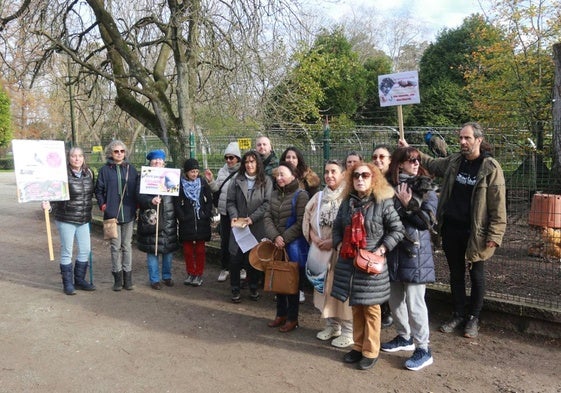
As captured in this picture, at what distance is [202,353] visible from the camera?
4.38m

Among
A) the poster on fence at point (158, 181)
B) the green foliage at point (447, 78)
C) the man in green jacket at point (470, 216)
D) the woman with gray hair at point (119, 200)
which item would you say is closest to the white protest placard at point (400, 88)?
the man in green jacket at point (470, 216)

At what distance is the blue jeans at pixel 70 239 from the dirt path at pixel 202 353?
476 millimetres

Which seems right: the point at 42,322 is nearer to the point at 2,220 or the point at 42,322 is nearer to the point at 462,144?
the point at 462,144

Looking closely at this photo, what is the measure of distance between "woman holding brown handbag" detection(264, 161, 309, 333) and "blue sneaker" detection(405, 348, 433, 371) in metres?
1.30

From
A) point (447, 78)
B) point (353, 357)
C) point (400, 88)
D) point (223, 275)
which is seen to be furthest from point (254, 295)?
point (447, 78)

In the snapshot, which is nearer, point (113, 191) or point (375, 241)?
point (375, 241)

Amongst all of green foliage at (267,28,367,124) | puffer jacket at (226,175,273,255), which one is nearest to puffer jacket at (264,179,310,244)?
puffer jacket at (226,175,273,255)

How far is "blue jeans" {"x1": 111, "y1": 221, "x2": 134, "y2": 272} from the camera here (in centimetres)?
622

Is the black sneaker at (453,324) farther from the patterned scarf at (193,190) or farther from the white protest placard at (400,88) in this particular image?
the patterned scarf at (193,190)

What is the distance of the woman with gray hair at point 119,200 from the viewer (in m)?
6.14

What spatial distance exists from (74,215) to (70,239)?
1.02 feet

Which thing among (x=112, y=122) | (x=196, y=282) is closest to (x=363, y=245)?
(x=196, y=282)

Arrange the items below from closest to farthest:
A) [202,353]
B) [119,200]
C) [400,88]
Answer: [202,353] < [400,88] < [119,200]

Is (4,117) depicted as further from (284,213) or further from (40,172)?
(284,213)
